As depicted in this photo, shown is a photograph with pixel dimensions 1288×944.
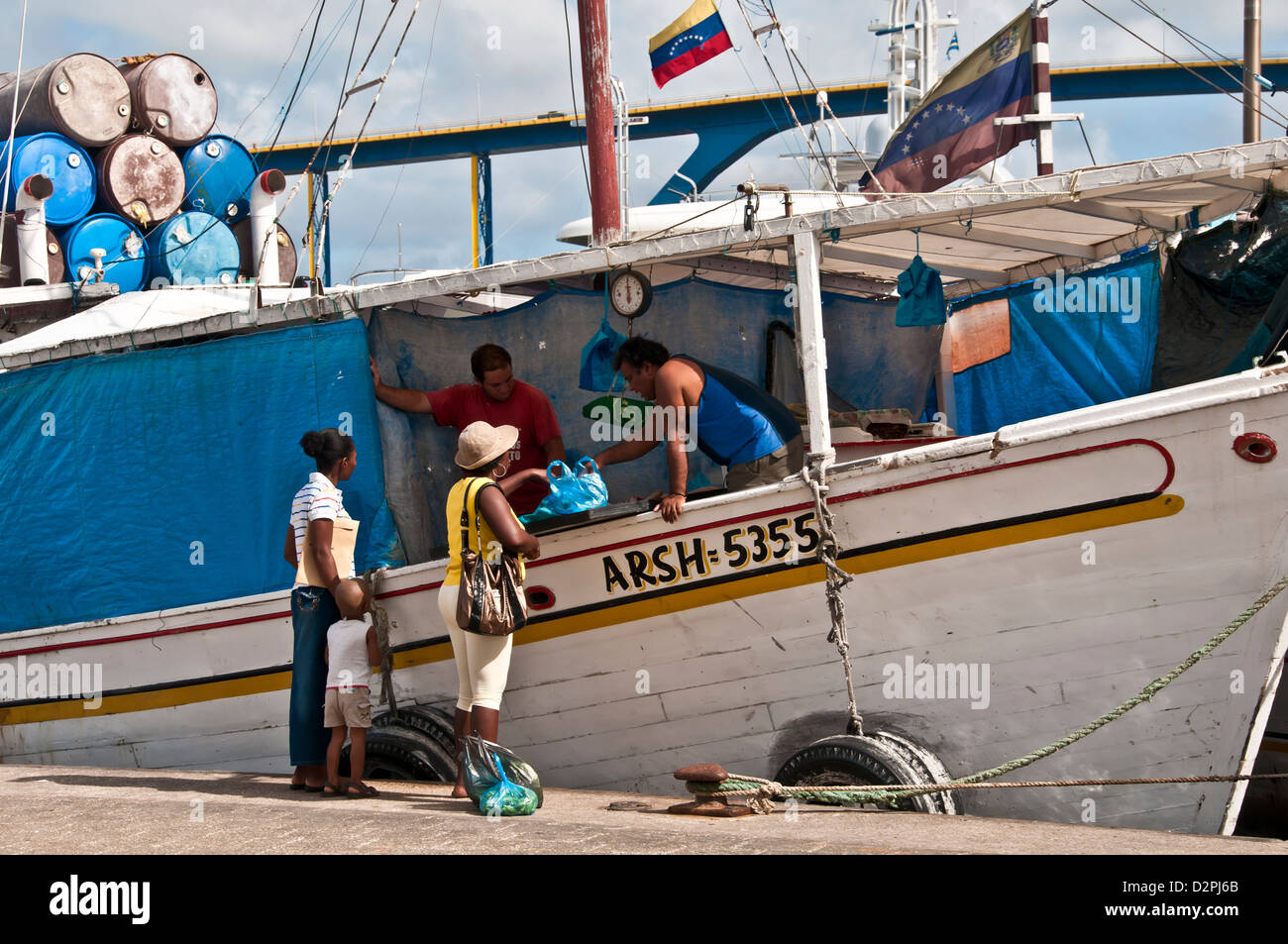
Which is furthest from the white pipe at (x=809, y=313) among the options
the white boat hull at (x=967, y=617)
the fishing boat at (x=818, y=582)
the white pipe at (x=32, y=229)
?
the white pipe at (x=32, y=229)

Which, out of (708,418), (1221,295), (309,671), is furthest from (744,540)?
(1221,295)

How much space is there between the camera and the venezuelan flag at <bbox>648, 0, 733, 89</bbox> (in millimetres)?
7766

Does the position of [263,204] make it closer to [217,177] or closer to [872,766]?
[217,177]

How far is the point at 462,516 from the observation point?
547 centimetres

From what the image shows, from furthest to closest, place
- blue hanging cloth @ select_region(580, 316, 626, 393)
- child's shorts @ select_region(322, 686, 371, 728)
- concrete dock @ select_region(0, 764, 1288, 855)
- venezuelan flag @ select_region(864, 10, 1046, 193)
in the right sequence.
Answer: venezuelan flag @ select_region(864, 10, 1046, 193), blue hanging cloth @ select_region(580, 316, 626, 393), child's shorts @ select_region(322, 686, 371, 728), concrete dock @ select_region(0, 764, 1288, 855)

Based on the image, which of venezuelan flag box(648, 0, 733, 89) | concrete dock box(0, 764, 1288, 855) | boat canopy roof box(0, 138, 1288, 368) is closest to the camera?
concrete dock box(0, 764, 1288, 855)

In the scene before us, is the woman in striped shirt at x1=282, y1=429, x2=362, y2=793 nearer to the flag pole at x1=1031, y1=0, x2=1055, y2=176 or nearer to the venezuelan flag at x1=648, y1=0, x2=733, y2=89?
the venezuelan flag at x1=648, y1=0, x2=733, y2=89

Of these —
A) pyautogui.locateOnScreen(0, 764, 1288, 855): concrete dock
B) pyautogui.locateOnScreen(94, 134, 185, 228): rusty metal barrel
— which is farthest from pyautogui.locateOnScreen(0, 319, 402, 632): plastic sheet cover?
pyautogui.locateOnScreen(94, 134, 185, 228): rusty metal barrel

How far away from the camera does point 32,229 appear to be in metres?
10.3

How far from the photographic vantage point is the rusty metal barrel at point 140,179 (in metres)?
11.3

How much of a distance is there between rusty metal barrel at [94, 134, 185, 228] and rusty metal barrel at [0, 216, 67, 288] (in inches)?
27.6

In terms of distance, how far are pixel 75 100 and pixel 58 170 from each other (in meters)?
0.69

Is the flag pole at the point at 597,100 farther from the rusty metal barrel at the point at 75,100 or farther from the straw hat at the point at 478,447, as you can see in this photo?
the rusty metal barrel at the point at 75,100
